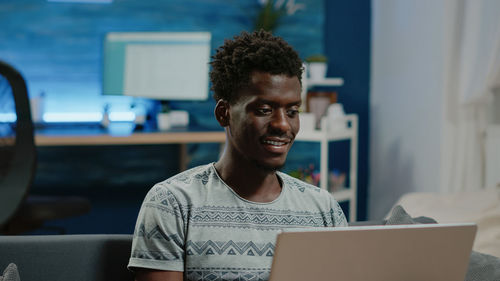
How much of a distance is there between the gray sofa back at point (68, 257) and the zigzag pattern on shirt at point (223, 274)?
0.23m

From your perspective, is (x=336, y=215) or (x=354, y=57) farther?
(x=354, y=57)

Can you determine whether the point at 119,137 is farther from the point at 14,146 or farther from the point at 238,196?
the point at 238,196

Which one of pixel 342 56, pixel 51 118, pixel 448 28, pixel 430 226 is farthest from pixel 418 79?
pixel 430 226

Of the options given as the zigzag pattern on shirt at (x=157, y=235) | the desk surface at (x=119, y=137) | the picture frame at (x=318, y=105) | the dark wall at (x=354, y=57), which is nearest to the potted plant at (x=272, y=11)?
the dark wall at (x=354, y=57)

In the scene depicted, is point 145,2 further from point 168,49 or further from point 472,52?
point 472,52

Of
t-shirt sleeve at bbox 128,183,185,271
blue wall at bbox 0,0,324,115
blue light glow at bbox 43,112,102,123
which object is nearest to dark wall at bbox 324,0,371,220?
blue wall at bbox 0,0,324,115

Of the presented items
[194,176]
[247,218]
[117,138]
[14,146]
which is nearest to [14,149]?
[14,146]

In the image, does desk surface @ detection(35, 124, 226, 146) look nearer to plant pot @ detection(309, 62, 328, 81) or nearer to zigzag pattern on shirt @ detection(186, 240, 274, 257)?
plant pot @ detection(309, 62, 328, 81)

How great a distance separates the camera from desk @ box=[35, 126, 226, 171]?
2605 millimetres

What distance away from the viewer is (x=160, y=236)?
96 centimetres

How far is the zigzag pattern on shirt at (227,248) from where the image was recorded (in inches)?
38.4

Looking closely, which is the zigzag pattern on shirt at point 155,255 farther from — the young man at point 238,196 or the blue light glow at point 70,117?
the blue light glow at point 70,117

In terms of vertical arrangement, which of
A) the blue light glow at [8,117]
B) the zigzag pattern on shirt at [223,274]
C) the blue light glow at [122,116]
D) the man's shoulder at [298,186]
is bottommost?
the blue light glow at [122,116]

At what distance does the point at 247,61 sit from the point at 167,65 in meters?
2.18
